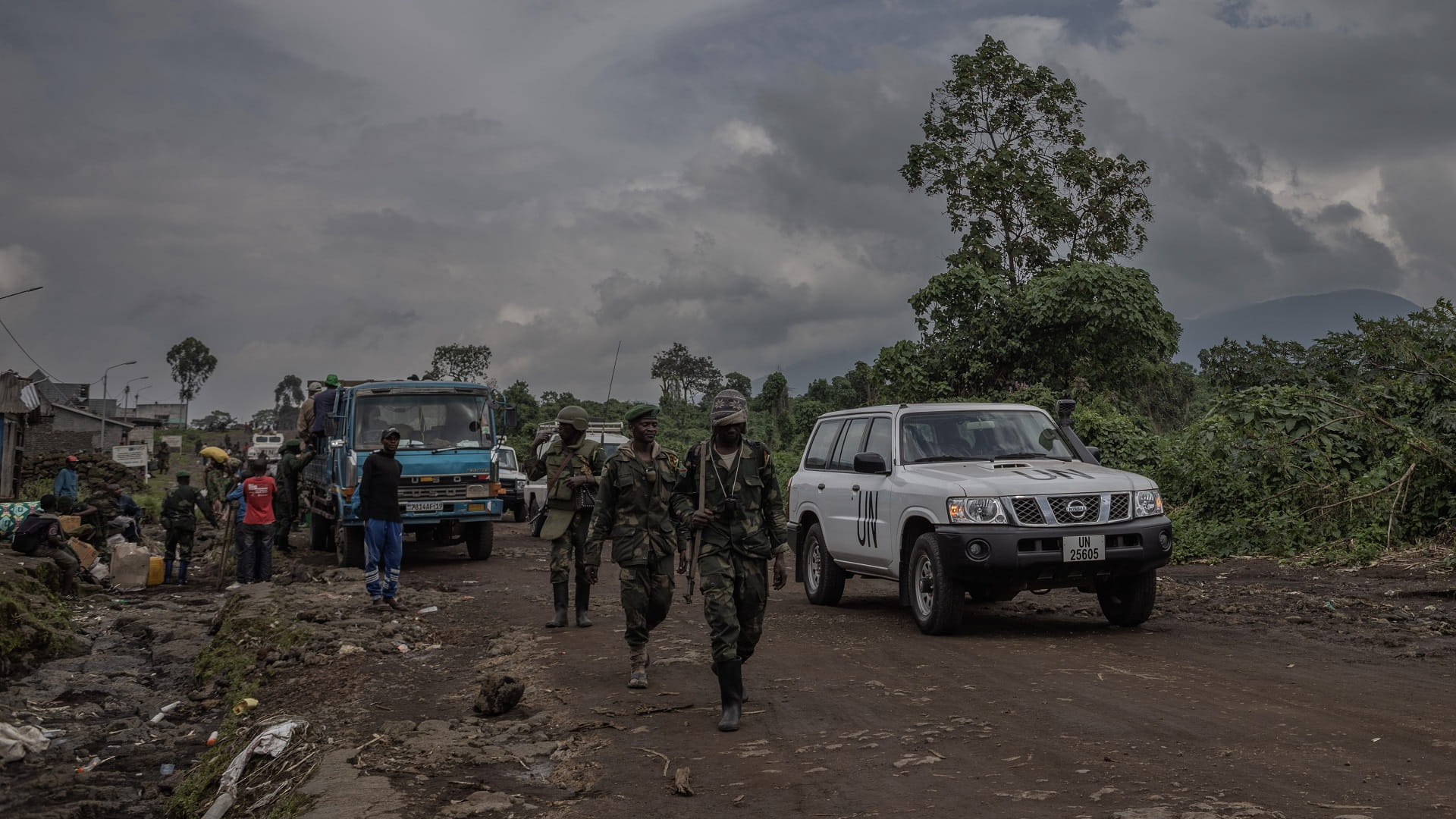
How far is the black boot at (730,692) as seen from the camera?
632cm

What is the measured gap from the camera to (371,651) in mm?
9758

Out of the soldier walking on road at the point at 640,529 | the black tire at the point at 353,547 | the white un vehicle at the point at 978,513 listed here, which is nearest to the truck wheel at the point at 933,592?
the white un vehicle at the point at 978,513

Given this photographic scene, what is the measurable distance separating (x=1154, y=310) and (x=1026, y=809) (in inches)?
761

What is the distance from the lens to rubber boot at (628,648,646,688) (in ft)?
24.6

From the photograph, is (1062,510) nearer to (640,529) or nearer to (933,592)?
(933,592)

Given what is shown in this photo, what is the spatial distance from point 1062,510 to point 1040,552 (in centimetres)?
42

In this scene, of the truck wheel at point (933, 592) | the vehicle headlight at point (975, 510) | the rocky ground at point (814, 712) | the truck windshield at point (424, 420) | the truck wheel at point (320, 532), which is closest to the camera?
the rocky ground at point (814, 712)

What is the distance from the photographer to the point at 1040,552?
28.4ft

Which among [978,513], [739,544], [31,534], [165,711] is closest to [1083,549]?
[978,513]

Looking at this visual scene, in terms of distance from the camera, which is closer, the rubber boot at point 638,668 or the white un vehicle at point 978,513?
the rubber boot at point 638,668

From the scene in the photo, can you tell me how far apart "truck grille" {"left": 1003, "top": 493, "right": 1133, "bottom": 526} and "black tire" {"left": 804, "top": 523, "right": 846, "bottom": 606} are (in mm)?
2874

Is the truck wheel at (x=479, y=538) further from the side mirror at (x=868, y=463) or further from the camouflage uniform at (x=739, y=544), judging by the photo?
the camouflage uniform at (x=739, y=544)

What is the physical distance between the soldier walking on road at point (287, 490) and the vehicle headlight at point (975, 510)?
45.0ft

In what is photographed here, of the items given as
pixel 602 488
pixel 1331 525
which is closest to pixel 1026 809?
pixel 602 488
